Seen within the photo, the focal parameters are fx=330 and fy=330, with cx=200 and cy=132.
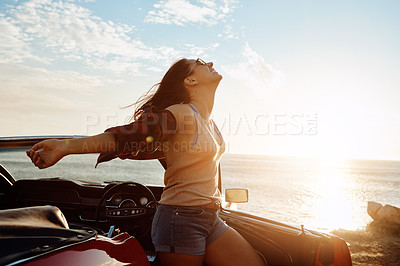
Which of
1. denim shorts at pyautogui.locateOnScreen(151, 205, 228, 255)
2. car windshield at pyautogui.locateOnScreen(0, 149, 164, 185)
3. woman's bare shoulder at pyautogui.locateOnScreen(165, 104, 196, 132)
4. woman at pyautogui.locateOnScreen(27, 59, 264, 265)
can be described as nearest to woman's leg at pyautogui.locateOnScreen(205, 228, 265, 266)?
woman at pyautogui.locateOnScreen(27, 59, 264, 265)

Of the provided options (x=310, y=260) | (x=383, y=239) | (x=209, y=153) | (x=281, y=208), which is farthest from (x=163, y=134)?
(x=281, y=208)

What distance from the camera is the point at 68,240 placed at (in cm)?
141

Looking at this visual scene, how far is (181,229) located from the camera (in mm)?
1744

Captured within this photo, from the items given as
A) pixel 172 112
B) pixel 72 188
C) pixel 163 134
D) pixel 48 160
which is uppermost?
pixel 172 112

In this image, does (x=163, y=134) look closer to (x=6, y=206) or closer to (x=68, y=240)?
(x=68, y=240)

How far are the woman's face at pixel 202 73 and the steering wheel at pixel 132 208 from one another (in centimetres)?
135

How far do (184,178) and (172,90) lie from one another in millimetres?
644

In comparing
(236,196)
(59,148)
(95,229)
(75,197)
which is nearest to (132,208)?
(95,229)

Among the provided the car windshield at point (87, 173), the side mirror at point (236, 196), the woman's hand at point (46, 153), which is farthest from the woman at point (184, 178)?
the car windshield at point (87, 173)

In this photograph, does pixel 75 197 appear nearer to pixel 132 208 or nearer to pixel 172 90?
pixel 132 208

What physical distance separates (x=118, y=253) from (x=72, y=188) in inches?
106

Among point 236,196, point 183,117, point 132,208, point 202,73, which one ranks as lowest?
point 132,208

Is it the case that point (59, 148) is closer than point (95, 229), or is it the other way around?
point (59, 148)

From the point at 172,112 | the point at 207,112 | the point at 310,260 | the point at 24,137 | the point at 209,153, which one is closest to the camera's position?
the point at 172,112
